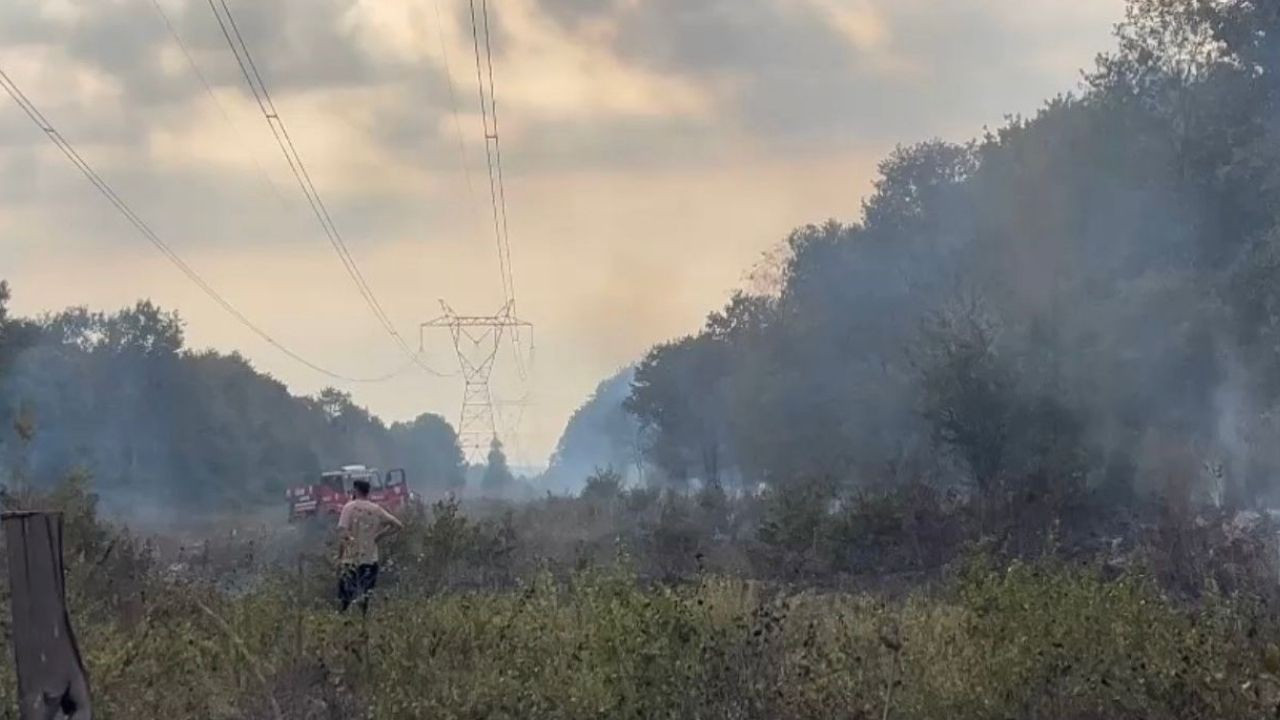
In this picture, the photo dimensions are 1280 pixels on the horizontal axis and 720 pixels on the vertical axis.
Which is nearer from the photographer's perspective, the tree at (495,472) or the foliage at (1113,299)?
the foliage at (1113,299)

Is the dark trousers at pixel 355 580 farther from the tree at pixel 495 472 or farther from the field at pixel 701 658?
the tree at pixel 495 472

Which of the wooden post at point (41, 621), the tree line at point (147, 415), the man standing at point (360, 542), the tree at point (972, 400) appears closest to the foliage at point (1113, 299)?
the tree at point (972, 400)

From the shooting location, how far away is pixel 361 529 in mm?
16500

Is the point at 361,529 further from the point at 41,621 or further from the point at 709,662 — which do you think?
the point at 41,621

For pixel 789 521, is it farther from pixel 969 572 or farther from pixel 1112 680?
pixel 1112 680

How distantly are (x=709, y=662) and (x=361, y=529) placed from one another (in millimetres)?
7845

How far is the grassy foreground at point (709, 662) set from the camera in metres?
9.05

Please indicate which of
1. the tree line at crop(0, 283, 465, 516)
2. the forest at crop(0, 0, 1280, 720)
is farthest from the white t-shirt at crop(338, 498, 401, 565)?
the tree line at crop(0, 283, 465, 516)

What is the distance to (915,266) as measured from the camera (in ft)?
203

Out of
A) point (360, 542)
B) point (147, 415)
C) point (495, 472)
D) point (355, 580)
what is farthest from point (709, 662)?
point (495, 472)

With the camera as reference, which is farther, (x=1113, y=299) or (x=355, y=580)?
(x=1113, y=299)

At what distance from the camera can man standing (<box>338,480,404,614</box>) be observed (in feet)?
51.9

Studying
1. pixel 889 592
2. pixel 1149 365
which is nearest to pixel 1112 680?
pixel 889 592

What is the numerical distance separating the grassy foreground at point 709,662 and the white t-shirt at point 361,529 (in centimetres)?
473
